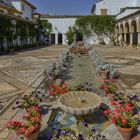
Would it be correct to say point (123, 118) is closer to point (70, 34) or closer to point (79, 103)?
point (79, 103)

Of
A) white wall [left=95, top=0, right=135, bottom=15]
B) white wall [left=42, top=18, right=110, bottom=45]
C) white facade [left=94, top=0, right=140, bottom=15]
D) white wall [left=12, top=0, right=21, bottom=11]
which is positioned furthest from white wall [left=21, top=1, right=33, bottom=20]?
white wall [left=95, top=0, right=135, bottom=15]

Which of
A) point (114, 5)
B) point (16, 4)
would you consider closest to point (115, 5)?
point (114, 5)

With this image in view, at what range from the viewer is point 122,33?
40438 mm

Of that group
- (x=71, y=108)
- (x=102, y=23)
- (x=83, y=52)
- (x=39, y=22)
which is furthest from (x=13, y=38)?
(x=71, y=108)

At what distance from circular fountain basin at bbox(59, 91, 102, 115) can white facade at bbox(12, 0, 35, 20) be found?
3514cm

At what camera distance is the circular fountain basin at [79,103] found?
18.1ft

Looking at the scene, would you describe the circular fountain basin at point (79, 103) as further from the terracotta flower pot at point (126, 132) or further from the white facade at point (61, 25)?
the white facade at point (61, 25)

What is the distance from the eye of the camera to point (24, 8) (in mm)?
41375

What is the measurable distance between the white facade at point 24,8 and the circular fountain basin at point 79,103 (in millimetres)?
35136

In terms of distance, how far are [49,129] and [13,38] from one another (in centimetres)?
2632

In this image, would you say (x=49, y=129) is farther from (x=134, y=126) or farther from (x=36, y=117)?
(x=134, y=126)

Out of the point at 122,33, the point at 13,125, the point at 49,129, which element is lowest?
the point at 49,129

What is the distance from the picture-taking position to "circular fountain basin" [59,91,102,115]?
217 inches

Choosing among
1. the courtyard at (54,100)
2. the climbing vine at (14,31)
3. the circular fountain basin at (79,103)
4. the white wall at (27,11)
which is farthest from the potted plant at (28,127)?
the white wall at (27,11)
